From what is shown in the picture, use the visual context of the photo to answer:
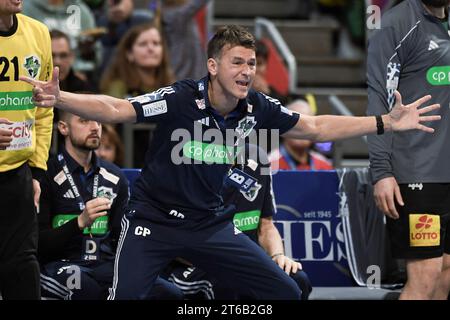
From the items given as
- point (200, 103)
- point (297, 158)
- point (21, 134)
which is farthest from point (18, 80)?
point (297, 158)

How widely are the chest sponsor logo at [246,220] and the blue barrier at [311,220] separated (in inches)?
23.0

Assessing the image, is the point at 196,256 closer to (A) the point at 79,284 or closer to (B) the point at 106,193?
(A) the point at 79,284

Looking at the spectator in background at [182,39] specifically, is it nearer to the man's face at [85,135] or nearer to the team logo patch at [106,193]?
the man's face at [85,135]

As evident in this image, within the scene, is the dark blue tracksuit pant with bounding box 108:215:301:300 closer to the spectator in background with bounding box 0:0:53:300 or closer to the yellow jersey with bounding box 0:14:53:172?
the spectator in background with bounding box 0:0:53:300

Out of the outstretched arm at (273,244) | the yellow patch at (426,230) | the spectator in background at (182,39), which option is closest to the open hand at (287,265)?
the outstretched arm at (273,244)

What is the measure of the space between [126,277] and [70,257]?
1186 mm

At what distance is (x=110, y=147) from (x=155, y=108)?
8.08 ft

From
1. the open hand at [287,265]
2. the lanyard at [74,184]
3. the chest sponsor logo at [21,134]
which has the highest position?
the chest sponsor logo at [21,134]

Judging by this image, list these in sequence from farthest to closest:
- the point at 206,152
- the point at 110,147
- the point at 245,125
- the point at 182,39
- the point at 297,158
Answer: the point at 182,39, the point at 297,158, the point at 110,147, the point at 245,125, the point at 206,152

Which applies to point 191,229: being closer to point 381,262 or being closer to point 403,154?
point 403,154

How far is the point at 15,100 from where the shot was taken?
5.66 metres

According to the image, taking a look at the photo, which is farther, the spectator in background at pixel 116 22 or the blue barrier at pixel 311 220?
the spectator in background at pixel 116 22

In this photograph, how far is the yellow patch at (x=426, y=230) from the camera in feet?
19.8

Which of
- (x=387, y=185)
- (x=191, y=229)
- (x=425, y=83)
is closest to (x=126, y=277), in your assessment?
(x=191, y=229)
